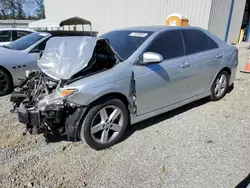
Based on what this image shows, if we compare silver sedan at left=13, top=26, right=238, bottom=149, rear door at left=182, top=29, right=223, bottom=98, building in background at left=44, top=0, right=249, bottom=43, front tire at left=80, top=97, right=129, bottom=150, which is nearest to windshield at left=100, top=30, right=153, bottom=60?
silver sedan at left=13, top=26, right=238, bottom=149

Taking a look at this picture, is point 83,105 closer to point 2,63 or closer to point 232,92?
point 2,63

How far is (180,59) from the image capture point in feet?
11.9

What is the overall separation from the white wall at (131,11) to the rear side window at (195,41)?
7361 millimetres

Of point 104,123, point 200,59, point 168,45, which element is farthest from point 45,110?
point 200,59

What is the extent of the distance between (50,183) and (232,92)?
15.4 feet

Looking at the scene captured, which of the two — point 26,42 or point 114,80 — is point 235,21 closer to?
point 26,42

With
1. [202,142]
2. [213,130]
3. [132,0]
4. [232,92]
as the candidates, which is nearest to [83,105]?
[202,142]

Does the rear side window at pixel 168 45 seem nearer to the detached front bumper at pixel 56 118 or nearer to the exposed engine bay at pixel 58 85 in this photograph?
the exposed engine bay at pixel 58 85

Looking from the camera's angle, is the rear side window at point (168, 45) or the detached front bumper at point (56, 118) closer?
the detached front bumper at point (56, 118)

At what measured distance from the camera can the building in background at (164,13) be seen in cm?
1089

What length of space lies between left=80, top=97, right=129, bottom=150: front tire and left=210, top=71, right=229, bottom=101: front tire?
235 cm

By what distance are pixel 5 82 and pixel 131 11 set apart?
10957 mm

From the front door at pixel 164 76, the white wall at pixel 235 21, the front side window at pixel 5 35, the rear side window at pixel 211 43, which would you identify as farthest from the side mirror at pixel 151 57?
the white wall at pixel 235 21

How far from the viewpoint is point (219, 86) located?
4691 millimetres
